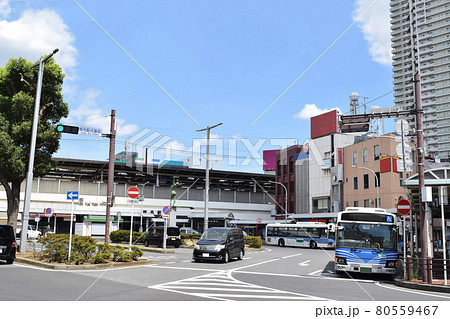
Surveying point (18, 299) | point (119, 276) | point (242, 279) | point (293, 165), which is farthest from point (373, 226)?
point (293, 165)

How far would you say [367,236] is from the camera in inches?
664

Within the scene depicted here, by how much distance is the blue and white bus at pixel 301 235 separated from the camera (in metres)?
43.3

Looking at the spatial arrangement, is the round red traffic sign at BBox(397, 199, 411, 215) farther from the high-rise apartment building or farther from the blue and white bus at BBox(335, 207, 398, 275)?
the high-rise apartment building

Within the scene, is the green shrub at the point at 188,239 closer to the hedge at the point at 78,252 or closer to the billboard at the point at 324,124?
the hedge at the point at 78,252

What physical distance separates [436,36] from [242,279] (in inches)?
4584

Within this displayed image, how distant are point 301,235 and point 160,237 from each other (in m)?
Result: 17.9

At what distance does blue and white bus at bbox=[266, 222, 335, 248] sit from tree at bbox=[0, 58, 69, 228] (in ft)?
89.9

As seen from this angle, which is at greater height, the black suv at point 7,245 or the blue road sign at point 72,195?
the blue road sign at point 72,195

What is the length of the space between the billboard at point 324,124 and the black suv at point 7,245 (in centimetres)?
5515

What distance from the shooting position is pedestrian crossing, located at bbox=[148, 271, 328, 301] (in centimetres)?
1019

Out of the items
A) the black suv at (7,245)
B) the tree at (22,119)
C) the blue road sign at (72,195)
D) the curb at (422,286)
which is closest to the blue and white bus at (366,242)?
the curb at (422,286)

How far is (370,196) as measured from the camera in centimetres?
5384

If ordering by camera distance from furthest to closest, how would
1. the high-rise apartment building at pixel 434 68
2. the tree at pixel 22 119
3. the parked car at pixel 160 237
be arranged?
the high-rise apartment building at pixel 434 68 < the parked car at pixel 160 237 < the tree at pixel 22 119

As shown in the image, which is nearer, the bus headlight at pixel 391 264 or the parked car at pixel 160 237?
the bus headlight at pixel 391 264
